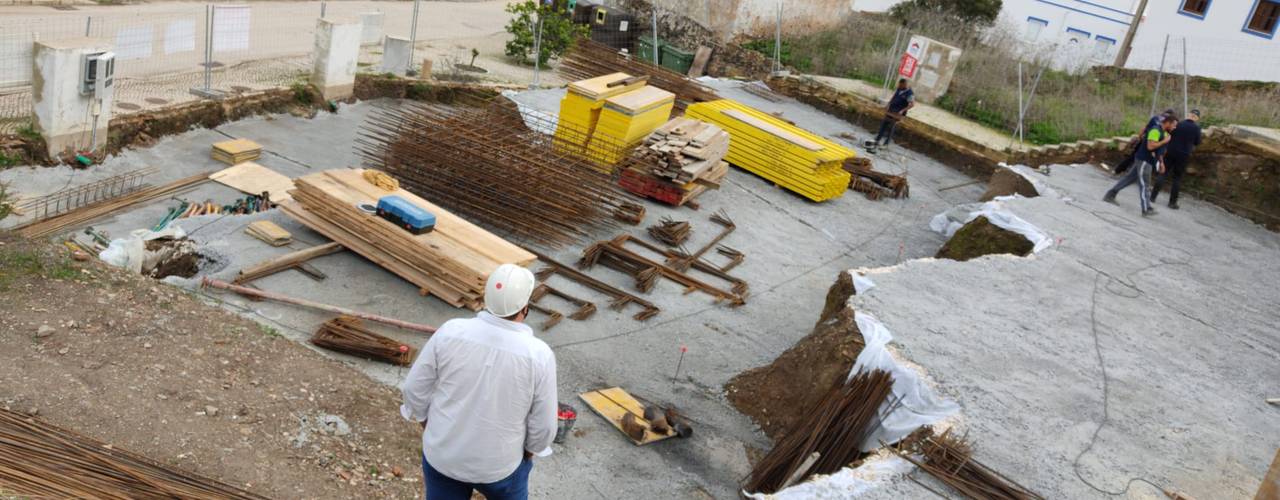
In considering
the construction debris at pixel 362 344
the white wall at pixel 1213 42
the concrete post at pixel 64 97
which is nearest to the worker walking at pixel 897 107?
the white wall at pixel 1213 42

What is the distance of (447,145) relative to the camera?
12.0m

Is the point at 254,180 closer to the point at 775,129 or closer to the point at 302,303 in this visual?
the point at 302,303

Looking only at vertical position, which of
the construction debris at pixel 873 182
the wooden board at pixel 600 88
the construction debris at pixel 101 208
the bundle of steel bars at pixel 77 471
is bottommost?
→ the construction debris at pixel 101 208

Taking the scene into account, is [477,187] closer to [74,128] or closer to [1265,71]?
[74,128]

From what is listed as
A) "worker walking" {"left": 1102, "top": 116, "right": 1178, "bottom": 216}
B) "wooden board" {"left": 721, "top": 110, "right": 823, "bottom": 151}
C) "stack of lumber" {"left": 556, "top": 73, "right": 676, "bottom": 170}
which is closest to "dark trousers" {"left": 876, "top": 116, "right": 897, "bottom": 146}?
"wooden board" {"left": 721, "top": 110, "right": 823, "bottom": 151}

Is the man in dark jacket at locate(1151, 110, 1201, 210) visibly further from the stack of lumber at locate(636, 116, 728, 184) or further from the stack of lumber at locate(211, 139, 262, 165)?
the stack of lumber at locate(211, 139, 262, 165)

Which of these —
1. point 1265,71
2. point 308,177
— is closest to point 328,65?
point 308,177

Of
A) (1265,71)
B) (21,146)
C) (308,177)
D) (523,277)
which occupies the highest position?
(1265,71)

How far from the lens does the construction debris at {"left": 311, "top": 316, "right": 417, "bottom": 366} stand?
8.33m

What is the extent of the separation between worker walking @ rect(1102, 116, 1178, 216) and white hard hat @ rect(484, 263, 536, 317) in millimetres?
12501

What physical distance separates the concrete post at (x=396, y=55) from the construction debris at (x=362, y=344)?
34.5 feet

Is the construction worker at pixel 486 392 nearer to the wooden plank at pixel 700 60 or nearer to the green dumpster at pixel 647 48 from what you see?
the green dumpster at pixel 647 48

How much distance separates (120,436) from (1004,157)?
53.7ft

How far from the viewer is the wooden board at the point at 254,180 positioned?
1227cm
